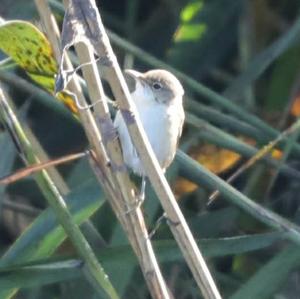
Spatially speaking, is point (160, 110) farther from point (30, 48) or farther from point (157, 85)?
point (30, 48)

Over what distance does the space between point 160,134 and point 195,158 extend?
1.32 feet

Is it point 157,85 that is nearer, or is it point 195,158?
point 157,85

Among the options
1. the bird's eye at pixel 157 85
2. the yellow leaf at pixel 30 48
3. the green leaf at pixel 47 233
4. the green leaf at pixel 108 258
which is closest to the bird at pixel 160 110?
the bird's eye at pixel 157 85

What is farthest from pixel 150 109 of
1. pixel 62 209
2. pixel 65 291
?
pixel 62 209

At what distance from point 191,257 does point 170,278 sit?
1153 millimetres

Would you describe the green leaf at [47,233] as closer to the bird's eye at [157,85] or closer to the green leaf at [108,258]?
the green leaf at [108,258]

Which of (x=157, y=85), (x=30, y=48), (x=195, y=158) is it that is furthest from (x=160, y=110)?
(x=30, y=48)

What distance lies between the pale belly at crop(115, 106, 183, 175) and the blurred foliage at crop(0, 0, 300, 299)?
0.07 meters

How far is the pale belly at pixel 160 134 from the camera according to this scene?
2.43 metres

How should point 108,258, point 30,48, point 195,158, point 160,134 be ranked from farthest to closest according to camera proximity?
point 195,158 → point 160,134 → point 108,258 → point 30,48

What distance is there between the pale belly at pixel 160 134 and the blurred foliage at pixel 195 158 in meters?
0.07

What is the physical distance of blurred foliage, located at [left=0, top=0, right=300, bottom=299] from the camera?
2.04 metres

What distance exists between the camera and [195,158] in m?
2.89

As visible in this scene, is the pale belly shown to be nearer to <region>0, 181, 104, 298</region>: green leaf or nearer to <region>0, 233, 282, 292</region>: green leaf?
<region>0, 181, 104, 298</region>: green leaf
